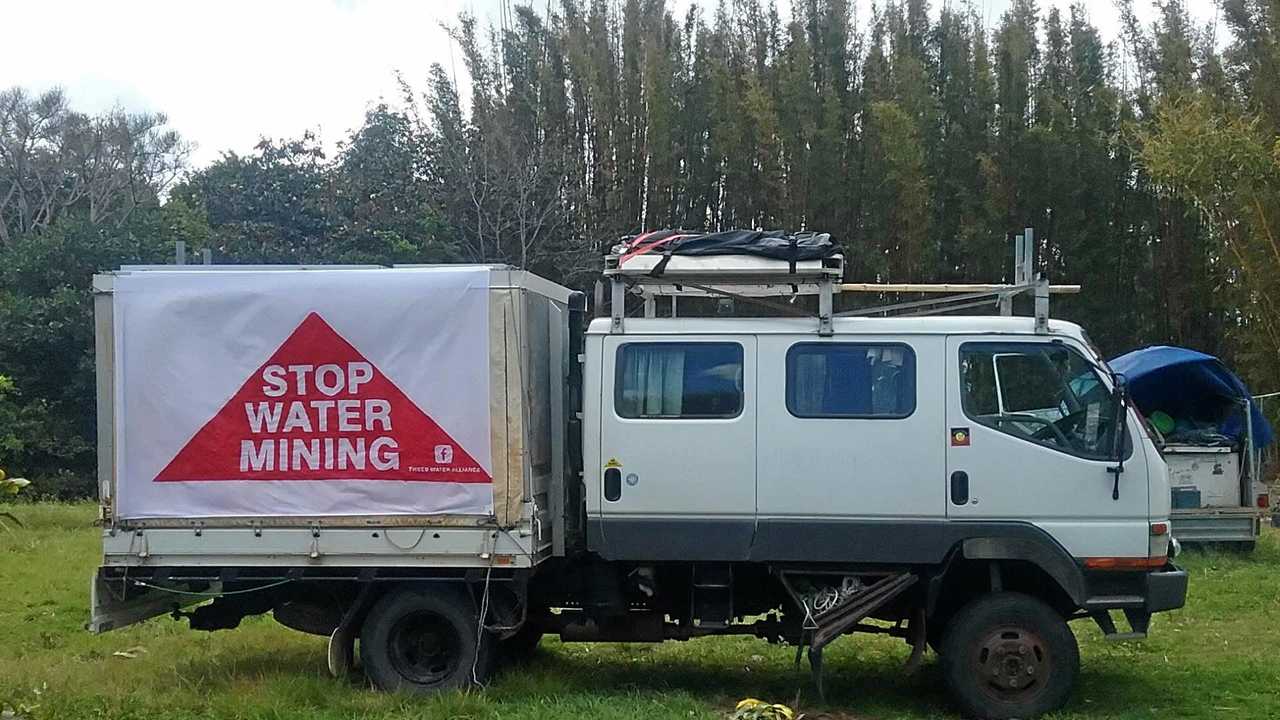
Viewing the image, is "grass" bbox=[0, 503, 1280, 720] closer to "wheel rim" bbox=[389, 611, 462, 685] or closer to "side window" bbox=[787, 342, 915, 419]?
"wheel rim" bbox=[389, 611, 462, 685]

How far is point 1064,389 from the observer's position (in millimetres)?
6863

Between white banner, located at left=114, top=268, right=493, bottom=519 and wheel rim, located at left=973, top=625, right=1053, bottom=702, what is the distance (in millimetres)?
2974

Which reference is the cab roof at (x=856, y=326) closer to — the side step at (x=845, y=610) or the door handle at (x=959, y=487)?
the door handle at (x=959, y=487)

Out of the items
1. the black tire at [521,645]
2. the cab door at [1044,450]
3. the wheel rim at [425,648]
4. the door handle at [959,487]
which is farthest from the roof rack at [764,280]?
the black tire at [521,645]

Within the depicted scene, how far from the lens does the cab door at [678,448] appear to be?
6.87 metres

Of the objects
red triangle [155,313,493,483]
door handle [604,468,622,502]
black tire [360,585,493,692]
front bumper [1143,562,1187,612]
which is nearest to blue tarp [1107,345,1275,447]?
front bumper [1143,562,1187,612]

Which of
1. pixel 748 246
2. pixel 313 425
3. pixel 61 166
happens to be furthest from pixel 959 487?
pixel 61 166

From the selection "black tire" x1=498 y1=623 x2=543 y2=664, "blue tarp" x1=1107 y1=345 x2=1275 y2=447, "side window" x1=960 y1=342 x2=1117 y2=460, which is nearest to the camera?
"side window" x1=960 y1=342 x2=1117 y2=460

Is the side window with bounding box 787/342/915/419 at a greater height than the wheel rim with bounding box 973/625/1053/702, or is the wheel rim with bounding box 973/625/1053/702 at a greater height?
the side window with bounding box 787/342/915/419

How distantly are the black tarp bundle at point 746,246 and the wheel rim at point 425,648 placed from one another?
7.92ft

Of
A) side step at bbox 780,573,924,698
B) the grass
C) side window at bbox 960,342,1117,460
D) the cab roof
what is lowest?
the grass

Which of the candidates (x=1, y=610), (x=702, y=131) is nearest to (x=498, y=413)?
(x=1, y=610)

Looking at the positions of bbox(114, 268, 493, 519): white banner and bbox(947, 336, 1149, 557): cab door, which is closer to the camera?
bbox(947, 336, 1149, 557): cab door

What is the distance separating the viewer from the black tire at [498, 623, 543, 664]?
8109 millimetres
